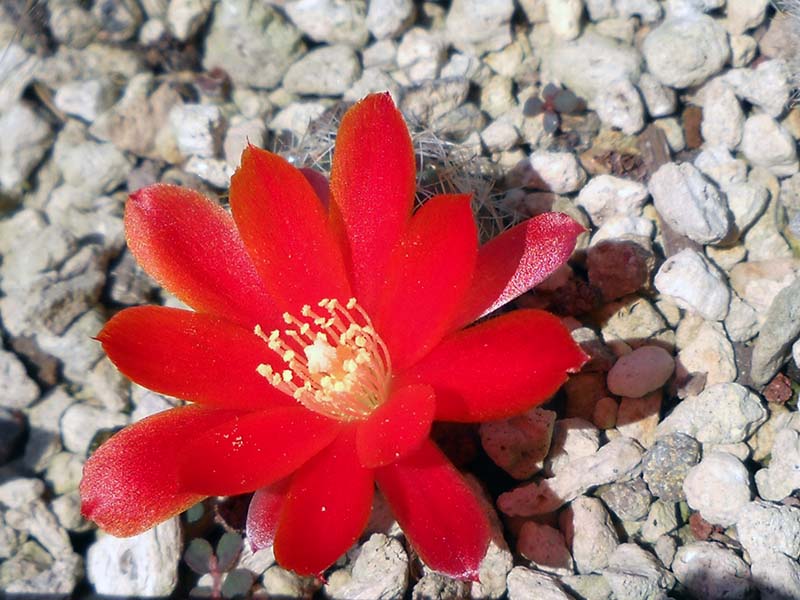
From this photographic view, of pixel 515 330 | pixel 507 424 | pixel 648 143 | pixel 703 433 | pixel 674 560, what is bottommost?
pixel 674 560

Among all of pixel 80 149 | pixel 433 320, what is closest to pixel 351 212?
pixel 433 320

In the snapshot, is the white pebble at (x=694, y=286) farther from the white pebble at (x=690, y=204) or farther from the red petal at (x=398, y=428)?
the red petal at (x=398, y=428)

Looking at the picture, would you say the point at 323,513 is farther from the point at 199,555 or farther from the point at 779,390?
the point at 779,390

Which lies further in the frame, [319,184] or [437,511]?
[319,184]

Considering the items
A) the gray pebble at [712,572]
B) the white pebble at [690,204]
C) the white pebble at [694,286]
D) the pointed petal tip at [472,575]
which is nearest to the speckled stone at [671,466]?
the gray pebble at [712,572]

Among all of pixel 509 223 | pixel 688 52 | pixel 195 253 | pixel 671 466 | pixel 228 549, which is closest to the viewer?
pixel 195 253

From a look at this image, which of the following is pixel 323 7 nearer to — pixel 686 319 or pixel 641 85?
pixel 641 85

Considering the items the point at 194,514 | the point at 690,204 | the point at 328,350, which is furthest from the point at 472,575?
the point at 690,204
